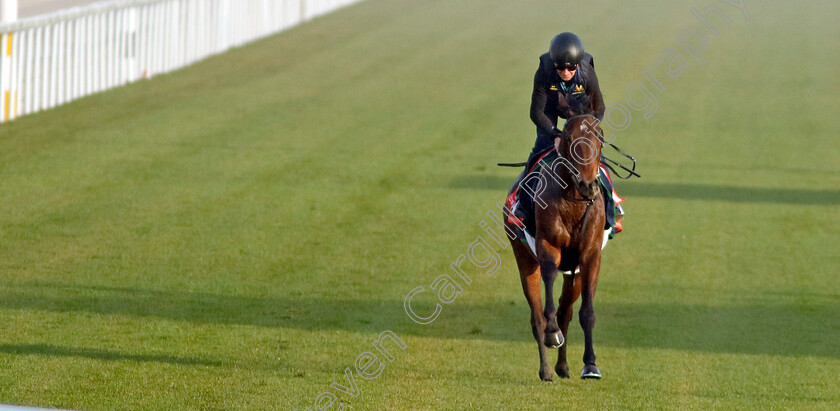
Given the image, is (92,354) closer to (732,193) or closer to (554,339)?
(554,339)

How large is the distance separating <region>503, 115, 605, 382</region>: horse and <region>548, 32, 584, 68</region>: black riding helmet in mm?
527

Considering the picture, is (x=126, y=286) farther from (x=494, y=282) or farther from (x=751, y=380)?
(x=751, y=380)

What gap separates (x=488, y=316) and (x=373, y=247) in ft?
8.68

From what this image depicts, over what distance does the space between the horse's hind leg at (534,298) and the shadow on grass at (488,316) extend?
4.38ft

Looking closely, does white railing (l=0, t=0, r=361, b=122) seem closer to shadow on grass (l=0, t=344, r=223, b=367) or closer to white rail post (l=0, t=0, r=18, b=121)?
white rail post (l=0, t=0, r=18, b=121)

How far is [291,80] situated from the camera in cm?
2533

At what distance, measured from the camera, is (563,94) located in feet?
26.2

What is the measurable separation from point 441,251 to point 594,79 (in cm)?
485

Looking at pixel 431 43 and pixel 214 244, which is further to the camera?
pixel 431 43

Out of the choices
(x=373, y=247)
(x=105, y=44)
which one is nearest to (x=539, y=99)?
(x=373, y=247)

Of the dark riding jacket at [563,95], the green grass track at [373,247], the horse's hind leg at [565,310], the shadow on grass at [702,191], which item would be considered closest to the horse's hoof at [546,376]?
the green grass track at [373,247]

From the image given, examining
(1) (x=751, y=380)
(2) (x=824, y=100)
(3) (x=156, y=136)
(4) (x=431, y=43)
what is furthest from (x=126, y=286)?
(4) (x=431, y=43)

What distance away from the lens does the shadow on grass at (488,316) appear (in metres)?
9.52

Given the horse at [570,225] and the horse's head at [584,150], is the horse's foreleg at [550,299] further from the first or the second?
the horse's head at [584,150]
